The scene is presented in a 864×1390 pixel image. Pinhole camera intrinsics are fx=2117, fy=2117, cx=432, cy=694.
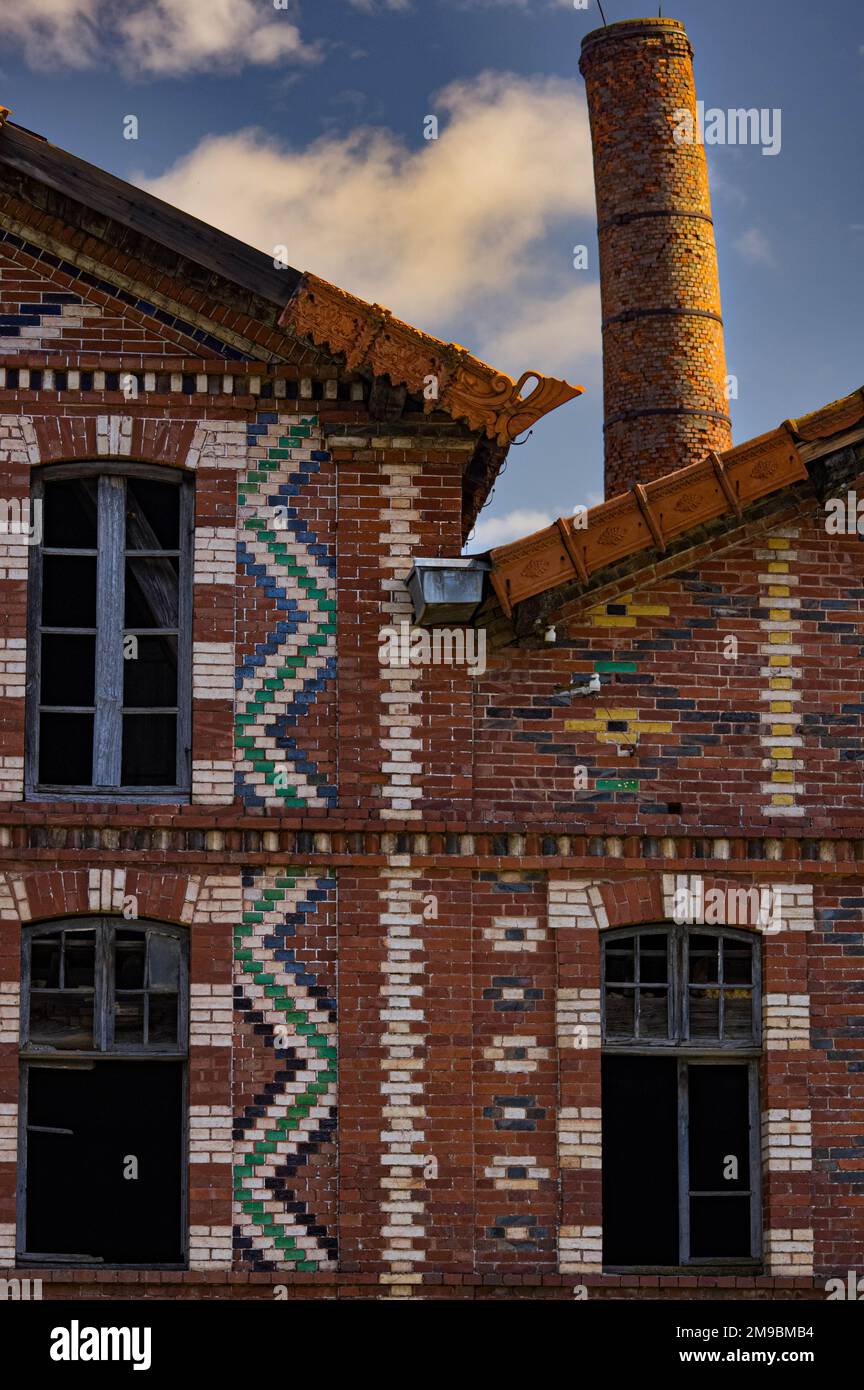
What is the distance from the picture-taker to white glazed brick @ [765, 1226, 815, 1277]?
1312 centimetres

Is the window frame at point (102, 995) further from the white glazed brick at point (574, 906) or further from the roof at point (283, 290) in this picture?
the roof at point (283, 290)

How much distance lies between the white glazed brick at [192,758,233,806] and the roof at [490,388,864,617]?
204 cm

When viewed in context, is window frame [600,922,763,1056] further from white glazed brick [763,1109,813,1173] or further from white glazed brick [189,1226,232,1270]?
white glazed brick [189,1226,232,1270]

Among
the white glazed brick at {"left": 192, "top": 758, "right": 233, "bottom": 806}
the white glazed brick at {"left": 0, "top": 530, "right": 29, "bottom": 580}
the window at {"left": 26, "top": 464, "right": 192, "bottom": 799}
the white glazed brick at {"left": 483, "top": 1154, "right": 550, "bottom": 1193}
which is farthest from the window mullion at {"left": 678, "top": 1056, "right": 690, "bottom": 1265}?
the white glazed brick at {"left": 0, "top": 530, "right": 29, "bottom": 580}

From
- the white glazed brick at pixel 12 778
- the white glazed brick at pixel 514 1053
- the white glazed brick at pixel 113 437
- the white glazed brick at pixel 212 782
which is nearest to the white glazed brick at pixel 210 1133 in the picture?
the white glazed brick at pixel 514 1053

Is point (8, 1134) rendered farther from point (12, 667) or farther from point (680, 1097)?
point (680, 1097)

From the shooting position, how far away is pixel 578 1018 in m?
13.2

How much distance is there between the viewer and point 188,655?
13469 mm

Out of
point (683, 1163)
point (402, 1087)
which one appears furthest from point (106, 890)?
point (683, 1163)

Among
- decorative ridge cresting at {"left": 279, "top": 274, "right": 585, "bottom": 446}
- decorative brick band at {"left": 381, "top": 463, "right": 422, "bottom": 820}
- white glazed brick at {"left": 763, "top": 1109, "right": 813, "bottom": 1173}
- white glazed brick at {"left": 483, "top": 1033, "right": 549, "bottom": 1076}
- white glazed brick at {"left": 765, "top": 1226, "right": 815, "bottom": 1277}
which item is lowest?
white glazed brick at {"left": 765, "top": 1226, "right": 815, "bottom": 1277}

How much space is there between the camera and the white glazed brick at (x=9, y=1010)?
41.9ft

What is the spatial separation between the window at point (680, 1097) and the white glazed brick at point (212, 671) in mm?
2902

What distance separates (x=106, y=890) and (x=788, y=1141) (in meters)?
4.51
